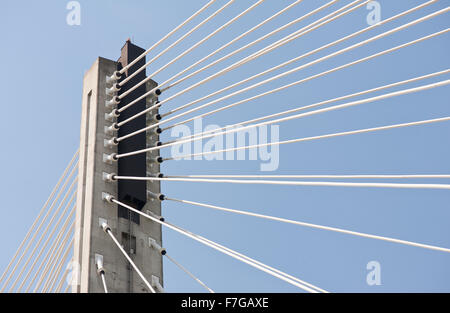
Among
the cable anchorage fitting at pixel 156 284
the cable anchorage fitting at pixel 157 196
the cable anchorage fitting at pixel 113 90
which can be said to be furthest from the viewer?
the cable anchorage fitting at pixel 113 90

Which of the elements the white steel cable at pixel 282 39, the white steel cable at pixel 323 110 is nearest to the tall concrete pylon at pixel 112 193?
the white steel cable at pixel 323 110

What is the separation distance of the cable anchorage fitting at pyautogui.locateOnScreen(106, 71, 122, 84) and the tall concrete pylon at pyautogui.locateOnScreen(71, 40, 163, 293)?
7 centimetres

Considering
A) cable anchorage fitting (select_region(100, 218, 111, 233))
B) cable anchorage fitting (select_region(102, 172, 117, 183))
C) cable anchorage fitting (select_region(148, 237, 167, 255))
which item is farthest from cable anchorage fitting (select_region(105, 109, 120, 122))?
cable anchorage fitting (select_region(148, 237, 167, 255))

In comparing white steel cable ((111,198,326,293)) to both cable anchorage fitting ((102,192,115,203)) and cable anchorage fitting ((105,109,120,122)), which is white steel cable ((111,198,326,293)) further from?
cable anchorage fitting ((105,109,120,122))

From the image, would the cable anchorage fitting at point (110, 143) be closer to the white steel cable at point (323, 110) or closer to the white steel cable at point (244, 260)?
the white steel cable at point (323, 110)

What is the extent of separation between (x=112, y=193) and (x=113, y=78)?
203 centimetres

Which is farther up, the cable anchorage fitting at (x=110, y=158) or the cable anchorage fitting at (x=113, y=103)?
the cable anchorage fitting at (x=113, y=103)

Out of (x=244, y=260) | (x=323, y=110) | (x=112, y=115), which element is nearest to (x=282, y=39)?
(x=323, y=110)

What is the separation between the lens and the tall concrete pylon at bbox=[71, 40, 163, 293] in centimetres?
1066

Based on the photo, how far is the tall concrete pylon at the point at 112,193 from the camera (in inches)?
420

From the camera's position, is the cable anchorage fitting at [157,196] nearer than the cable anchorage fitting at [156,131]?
Yes

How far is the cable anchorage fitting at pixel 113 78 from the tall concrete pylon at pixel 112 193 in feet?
0.22
